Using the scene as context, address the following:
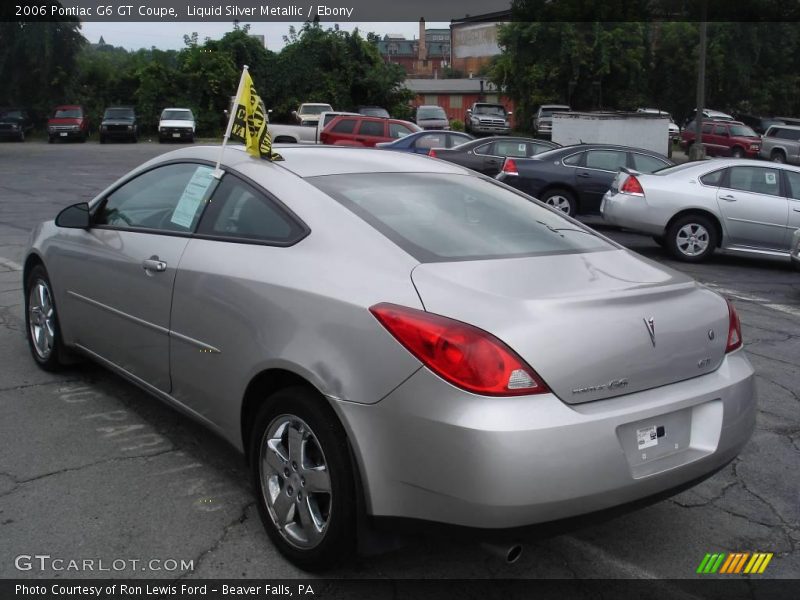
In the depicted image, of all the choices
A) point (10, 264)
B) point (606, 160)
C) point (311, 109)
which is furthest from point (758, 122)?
point (10, 264)

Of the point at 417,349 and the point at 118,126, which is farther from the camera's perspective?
the point at 118,126

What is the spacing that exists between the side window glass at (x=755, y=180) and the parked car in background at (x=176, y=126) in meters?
32.7

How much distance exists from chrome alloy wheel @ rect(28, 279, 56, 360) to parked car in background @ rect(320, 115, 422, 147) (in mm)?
19060

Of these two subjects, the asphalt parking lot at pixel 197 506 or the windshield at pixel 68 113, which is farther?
the windshield at pixel 68 113

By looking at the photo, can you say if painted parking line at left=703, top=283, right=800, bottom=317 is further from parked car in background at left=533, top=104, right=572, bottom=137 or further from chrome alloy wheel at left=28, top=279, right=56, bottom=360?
parked car in background at left=533, top=104, right=572, bottom=137

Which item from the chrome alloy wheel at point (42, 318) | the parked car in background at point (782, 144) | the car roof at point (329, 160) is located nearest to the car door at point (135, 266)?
the car roof at point (329, 160)

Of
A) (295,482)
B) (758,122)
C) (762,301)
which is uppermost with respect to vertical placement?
(758,122)

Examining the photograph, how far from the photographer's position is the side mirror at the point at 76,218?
4811 millimetres

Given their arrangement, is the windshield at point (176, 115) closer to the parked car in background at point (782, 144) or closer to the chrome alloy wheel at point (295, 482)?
the parked car in background at point (782, 144)

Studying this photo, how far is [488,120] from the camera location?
145 feet

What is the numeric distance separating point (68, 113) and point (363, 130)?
2307cm

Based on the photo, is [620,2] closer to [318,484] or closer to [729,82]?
[729,82]

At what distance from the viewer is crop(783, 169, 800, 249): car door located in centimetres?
1069

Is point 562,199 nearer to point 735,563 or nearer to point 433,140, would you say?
point 433,140
